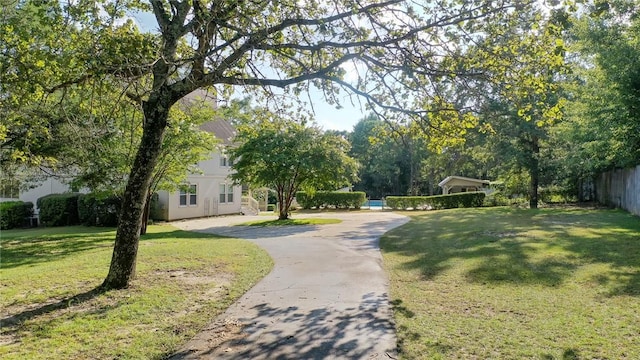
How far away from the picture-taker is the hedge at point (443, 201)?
99.3ft

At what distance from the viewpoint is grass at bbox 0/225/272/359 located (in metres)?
4.44

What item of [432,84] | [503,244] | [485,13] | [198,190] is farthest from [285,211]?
[485,13]

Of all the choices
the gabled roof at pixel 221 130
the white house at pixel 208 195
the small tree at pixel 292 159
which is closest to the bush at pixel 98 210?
the white house at pixel 208 195

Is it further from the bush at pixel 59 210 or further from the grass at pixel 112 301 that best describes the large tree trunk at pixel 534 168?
the bush at pixel 59 210

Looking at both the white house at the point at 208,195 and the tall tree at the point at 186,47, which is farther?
the white house at the point at 208,195

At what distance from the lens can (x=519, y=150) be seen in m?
24.5

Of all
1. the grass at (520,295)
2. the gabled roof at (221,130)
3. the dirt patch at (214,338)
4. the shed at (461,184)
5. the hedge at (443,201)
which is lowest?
the dirt patch at (214,338)

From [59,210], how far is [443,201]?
77.9 ft

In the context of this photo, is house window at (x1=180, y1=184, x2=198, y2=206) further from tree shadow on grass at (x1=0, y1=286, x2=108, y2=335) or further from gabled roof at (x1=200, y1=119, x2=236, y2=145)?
tree shadow on grass at (x1=0, y1=286, x2=108, y2=335)

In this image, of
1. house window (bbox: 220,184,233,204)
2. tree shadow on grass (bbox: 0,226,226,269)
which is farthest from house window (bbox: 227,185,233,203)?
tree shadow on grass (bbox: 0,226,226,269)

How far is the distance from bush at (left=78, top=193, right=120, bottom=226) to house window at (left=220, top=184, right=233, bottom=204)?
8114 millimetres

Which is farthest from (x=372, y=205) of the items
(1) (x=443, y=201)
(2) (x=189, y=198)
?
(2) (x=189, y=198)

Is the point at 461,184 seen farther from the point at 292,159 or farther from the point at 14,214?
the point at 14,214

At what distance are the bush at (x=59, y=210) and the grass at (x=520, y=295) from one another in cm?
1915
